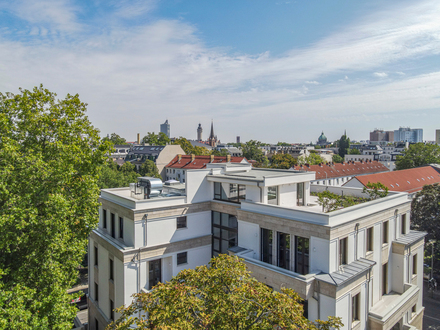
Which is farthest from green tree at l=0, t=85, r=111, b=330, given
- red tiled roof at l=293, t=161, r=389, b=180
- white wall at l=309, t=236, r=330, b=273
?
red tiled roof at l=293, t=161, r=389, b=180

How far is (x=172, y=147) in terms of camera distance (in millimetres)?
81750

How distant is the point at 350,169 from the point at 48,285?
261 ft

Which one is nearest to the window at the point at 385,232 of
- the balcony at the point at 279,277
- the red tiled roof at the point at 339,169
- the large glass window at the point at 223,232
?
the balcony at the point at 279,277

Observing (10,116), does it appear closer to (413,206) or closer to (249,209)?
(249,209)

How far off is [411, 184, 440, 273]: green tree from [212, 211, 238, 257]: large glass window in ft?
85.7

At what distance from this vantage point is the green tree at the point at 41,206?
464 inches

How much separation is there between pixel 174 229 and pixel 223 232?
361 centimetres

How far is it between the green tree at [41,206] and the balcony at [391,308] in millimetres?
15566

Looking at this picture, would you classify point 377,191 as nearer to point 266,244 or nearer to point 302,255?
point 302,255

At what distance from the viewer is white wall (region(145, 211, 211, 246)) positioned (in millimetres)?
19109

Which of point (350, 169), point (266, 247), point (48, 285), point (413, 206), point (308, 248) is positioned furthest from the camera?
point (350, 169)

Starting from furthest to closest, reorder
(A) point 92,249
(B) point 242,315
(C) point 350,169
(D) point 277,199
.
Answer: (C) point 350,169
(A) point 92,249
(D) point 277,199
(B) point 242,315

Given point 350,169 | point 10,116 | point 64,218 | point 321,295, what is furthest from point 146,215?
point 350,169

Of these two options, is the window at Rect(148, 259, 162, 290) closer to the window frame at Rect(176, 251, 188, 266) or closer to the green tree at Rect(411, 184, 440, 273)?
the window frame at Rect(176, 251, 188, 266)
